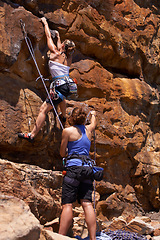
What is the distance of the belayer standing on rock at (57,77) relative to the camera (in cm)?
453

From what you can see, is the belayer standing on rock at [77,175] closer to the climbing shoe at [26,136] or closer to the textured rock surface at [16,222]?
the climbing shoe at [26,136]

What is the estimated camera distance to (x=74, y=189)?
140 inches

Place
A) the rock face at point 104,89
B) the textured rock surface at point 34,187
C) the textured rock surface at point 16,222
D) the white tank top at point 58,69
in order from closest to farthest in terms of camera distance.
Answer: the textured rock surface at point 16,222
the textured rock surface at point 34,187
the rock face at point 104,89
the white tank top at point 58,69

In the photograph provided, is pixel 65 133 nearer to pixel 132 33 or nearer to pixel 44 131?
pixel 44 131

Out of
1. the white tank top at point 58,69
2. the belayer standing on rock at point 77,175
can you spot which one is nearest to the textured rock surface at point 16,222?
the belayer standing on rock at point 77,175

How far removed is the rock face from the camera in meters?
4.67

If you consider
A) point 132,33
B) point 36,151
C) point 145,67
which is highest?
point 132,33

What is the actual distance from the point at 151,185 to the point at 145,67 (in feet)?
9.01

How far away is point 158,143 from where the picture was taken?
707 centimetres

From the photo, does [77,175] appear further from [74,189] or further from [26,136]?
[26,136]

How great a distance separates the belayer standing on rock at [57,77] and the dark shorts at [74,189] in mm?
1220

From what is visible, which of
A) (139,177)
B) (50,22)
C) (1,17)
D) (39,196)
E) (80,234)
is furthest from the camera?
(139,177)

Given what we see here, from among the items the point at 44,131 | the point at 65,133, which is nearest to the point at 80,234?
the point at 65,133

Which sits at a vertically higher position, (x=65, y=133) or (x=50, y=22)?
(x=50, y=22)
